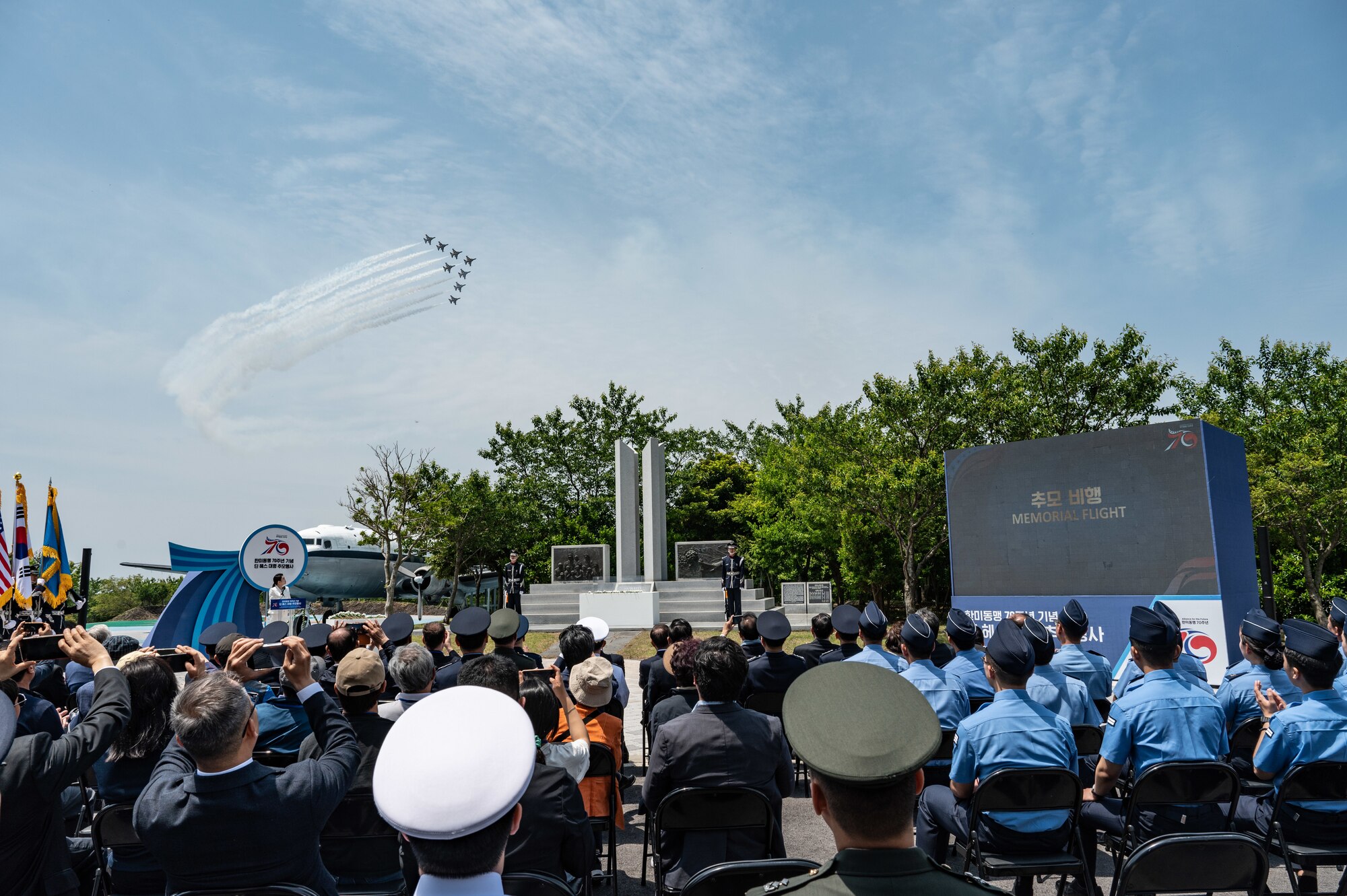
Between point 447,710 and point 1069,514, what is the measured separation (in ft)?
49.8

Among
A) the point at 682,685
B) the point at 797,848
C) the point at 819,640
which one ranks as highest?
the point at 682,685

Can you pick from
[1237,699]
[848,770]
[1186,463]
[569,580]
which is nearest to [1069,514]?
[1186,463]

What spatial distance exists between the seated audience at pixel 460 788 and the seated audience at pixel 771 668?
491 centimetres

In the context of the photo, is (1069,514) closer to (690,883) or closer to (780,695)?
(780,695)

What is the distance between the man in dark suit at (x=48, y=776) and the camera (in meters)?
2.88

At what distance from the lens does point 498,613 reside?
19.7 ft

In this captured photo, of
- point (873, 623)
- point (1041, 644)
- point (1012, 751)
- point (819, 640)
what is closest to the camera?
point (1012, 751)

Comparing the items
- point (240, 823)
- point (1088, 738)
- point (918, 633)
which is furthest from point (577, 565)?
point (240, 823)

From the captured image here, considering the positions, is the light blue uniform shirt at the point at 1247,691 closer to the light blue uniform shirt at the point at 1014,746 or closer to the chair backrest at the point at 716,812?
the light blue uniform shirt at the point at 1014,746

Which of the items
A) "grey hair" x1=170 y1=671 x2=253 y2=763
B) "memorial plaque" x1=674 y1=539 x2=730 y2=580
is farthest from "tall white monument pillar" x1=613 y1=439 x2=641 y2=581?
"grey hair" x1=170 y1=671 x2=253 y2=763

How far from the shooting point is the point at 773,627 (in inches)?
250

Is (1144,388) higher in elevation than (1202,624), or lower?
higher

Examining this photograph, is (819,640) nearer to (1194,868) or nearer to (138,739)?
(1194,868)

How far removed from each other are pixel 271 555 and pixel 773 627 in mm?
7366
